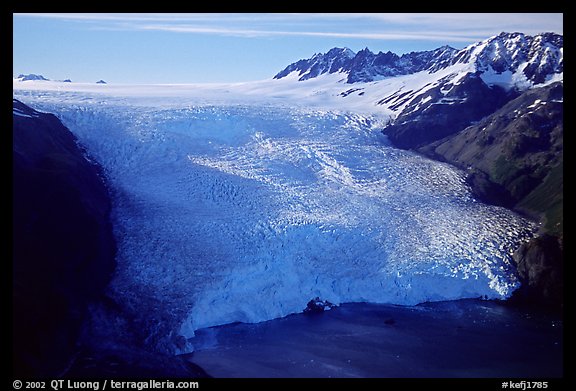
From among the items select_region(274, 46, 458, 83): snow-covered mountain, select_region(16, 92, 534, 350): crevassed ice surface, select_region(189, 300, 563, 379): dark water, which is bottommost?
select_region(189, 300, 563, 379): dark water

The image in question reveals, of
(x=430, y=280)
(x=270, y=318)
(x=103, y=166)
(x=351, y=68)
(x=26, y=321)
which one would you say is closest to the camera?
(x=26, y=321)

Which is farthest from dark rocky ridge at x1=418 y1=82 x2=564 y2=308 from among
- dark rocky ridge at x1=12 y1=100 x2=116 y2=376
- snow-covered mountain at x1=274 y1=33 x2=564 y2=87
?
dark rocky ridge at x1=12 y1=100 x2=116 y2=376

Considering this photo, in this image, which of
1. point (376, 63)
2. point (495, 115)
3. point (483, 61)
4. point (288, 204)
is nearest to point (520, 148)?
point (495, 115)

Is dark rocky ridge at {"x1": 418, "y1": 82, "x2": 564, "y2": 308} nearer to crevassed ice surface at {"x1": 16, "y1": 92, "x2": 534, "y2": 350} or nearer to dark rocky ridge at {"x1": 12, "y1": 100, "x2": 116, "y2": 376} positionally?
crevassed ice surface at {"x1": 16, "y1": 92, "x2": 534, "y2": 350}

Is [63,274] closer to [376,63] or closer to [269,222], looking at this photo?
[269,222]

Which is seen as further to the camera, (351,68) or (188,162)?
(351,68)

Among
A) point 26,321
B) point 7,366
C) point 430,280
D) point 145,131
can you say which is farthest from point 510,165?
point 7,366

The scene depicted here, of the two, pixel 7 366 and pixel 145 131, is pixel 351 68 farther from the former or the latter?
pixel 7 366
